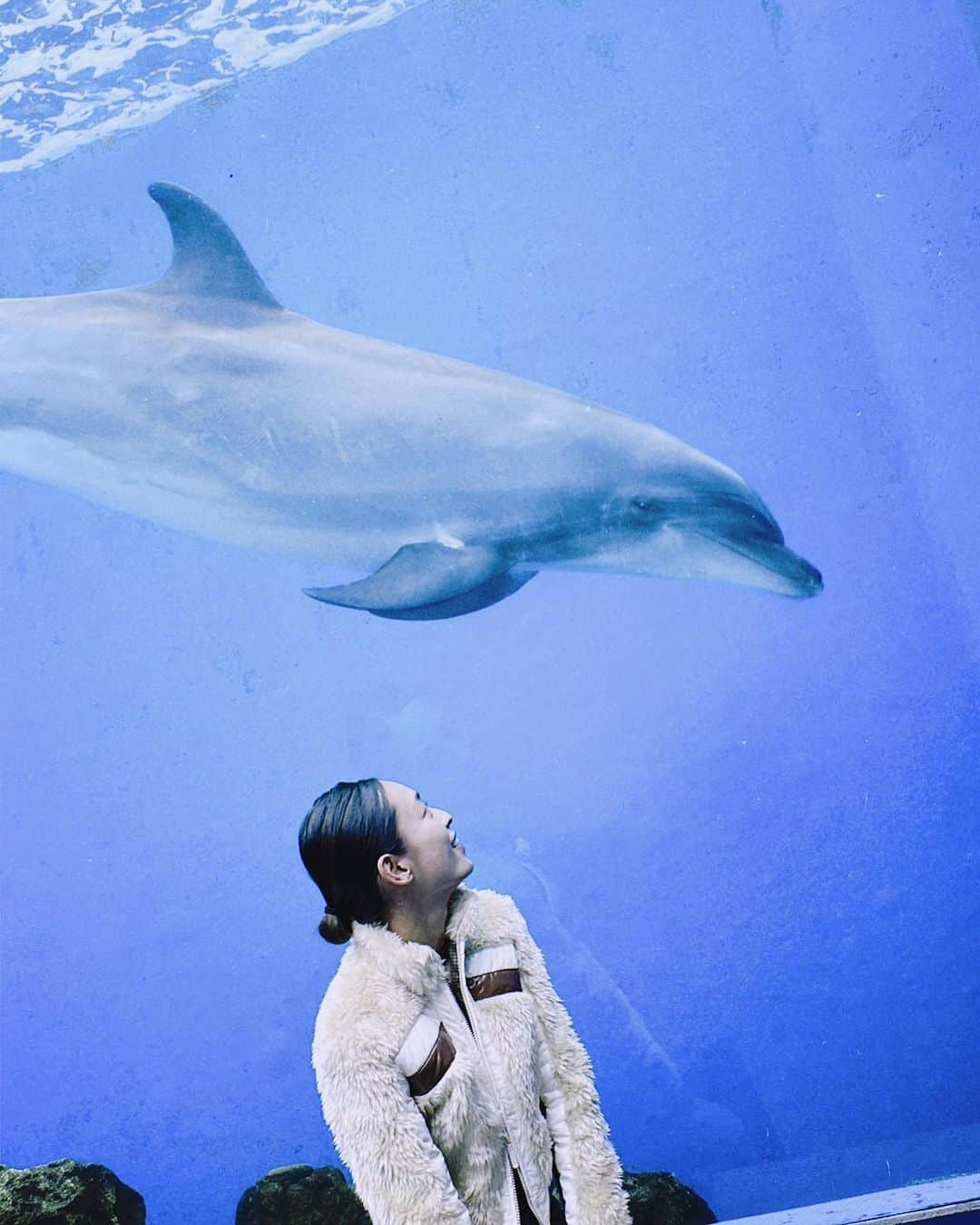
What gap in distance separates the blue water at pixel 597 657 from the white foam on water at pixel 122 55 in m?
0.14

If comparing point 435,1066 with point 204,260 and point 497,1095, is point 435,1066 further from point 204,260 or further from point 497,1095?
point 204,260

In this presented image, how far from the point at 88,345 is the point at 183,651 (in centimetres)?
121

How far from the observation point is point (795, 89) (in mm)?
4316

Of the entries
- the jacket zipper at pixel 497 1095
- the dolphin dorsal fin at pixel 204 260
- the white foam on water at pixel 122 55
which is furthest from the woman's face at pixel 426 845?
the white foam on water at pixel 122 55

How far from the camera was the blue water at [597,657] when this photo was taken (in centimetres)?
382

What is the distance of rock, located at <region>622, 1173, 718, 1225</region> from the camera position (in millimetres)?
3564

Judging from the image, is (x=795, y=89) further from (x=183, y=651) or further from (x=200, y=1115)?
(x=200, y=1115)

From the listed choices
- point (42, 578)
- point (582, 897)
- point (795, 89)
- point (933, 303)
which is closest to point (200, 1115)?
point (582, 897)

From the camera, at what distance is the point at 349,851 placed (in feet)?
5.92

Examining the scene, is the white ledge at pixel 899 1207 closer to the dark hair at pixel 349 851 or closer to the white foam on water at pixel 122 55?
the dark hair at pixel 349 851

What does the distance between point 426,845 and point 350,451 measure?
101 inches

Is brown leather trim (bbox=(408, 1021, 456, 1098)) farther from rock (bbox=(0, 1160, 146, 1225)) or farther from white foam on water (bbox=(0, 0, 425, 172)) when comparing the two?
white foam on water (bbox=(0, 0, 425, 172))

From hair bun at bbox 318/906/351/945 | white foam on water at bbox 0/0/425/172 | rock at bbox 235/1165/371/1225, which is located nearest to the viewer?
hair bun at bbox 318/906/351/945

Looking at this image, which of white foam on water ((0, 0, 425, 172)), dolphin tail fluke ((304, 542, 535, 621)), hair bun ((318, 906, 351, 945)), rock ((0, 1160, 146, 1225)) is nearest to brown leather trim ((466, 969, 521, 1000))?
hair bun ((318, 906, 351, 945))
